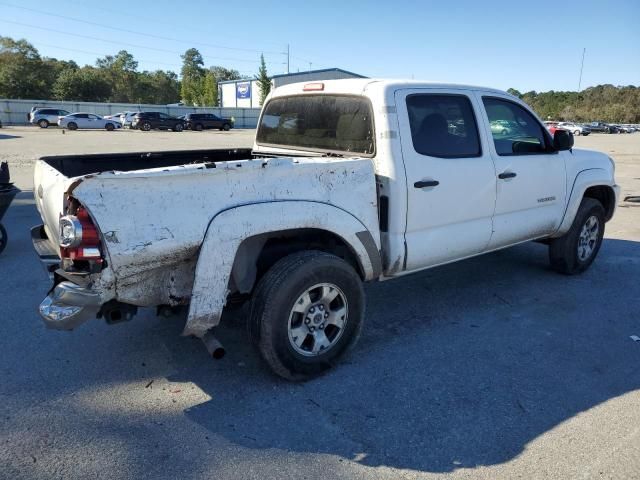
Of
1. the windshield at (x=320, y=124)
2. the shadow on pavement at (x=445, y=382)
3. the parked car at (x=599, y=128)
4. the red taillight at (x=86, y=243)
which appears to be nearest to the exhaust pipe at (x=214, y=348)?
the shadow on pavement at (x=445, y=382)

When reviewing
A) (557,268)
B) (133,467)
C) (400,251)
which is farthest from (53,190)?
(557,268)

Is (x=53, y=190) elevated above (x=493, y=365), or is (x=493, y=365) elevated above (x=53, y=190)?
(x=53, y=190)

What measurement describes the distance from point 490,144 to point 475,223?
699mm

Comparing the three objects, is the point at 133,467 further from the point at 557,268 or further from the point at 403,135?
the point at 557,268

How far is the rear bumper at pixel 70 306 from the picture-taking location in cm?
272

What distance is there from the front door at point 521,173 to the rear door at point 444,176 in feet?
0.55

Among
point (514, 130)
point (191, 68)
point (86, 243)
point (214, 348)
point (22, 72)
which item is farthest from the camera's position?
point (191, 68)

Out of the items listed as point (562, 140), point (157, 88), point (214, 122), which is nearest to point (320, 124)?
point (562, 140)

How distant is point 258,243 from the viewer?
3295mm

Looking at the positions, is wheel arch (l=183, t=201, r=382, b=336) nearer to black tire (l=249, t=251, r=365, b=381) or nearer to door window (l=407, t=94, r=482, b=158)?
black tire (l=249, t=251, r=365, b=381)

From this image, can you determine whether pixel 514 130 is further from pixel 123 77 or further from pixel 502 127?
pixel 123 77

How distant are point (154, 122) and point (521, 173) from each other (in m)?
42.2

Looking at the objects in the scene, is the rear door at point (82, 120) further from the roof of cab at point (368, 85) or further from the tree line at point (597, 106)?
the tree line at point (597, 106)

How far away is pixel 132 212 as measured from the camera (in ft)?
8.70
